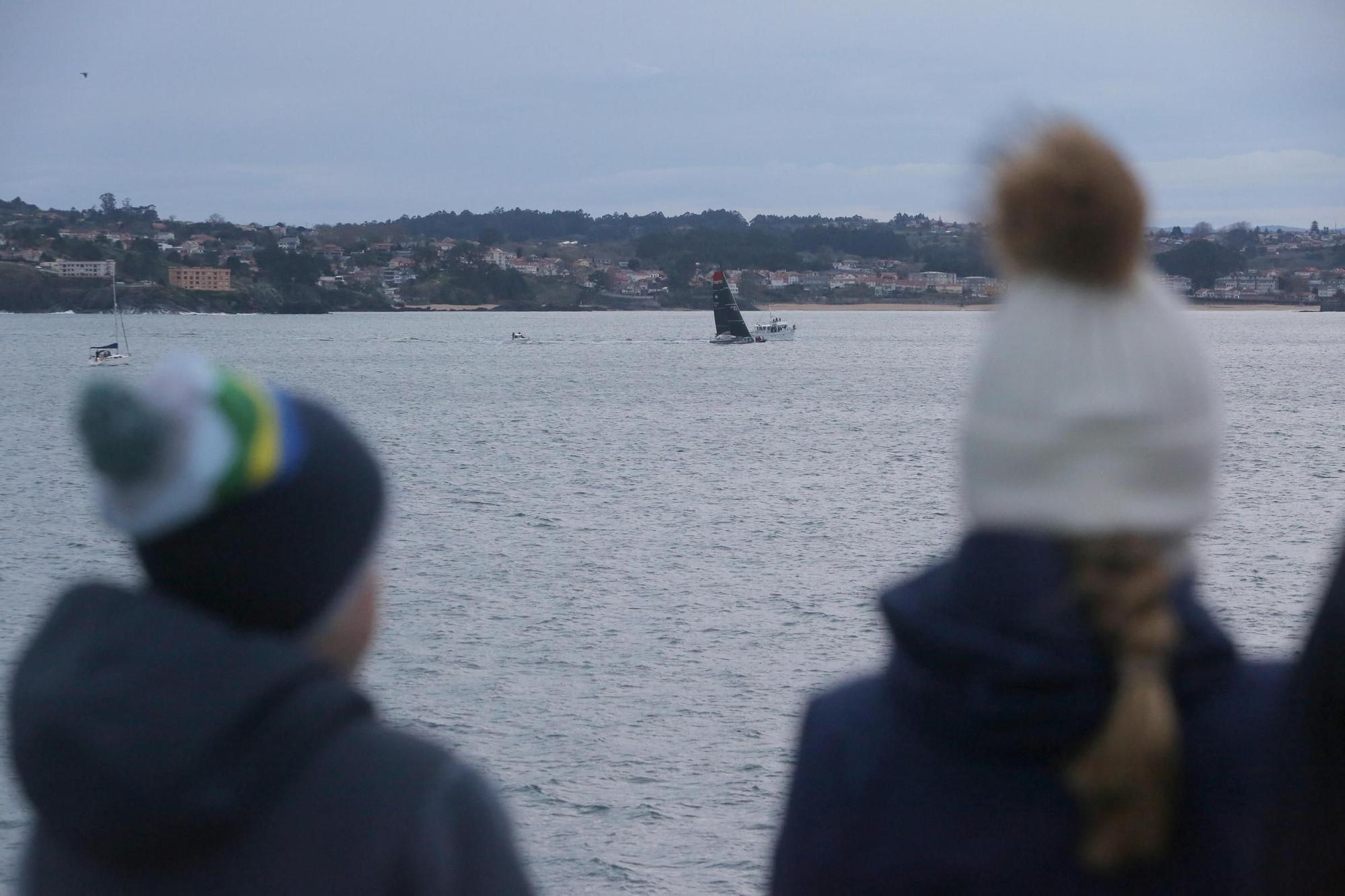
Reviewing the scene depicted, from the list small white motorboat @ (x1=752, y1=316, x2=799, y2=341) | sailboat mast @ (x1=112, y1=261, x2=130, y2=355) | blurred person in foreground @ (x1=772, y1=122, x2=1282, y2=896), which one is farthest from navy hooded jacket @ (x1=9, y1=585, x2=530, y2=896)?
small white motorboat @ (x1=752, y1=316, x2=799, y2=341)

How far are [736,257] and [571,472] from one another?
138m

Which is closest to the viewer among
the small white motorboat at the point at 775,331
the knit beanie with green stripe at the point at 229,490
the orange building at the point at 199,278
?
the knit beanie with green stripe at the point at 229,490

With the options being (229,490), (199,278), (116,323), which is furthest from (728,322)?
(229,490)

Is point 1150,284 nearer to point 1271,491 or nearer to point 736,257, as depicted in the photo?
point 1271,491

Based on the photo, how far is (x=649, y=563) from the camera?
80.9 feet

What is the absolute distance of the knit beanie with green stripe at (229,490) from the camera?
155 cm

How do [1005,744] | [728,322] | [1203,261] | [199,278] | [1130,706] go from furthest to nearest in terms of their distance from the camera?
[199,278], [728,322], [1203,261], [1005,744], [1130,706]

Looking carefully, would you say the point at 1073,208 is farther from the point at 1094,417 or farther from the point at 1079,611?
the point at 1079,611

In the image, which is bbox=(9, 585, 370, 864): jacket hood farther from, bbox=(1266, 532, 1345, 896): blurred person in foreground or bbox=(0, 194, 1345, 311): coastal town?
bbox=(0, 194, 1345, 311): coastal town

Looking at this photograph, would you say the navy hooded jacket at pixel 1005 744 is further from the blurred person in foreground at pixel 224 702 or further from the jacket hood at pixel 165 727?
the jacket hood at pixel 165 727

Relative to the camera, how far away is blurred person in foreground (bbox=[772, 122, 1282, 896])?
1411 mm

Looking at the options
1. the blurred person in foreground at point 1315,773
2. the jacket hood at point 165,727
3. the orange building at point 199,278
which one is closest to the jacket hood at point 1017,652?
the blurred person in foreground at point 1315,773

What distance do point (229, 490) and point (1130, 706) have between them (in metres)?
0.97

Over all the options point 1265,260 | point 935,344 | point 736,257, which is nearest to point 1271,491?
point 935,344
